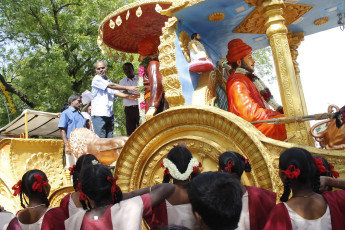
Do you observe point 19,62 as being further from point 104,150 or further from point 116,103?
point 104,150

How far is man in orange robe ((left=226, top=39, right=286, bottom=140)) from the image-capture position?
4000mm

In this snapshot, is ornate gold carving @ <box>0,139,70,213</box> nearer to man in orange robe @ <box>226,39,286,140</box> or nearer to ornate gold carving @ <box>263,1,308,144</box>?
man in orange robe @ <box>226,39,286,140</box>

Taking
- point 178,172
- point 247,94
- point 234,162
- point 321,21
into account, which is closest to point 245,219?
point 234,162

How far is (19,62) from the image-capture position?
1461 centimetres

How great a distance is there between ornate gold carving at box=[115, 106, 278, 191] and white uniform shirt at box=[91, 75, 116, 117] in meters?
1.95

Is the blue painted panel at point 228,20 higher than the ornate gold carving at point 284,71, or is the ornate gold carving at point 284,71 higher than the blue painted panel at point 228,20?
the blue painted panel at point 228,20

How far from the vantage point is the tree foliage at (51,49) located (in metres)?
12.9

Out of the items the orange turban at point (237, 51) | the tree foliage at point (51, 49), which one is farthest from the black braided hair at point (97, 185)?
the tree foliage at point (51, 49)

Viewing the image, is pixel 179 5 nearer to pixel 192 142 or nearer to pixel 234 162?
pixel 192 142

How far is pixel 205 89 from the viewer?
14.5 ft

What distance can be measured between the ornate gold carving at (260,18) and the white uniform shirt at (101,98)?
2.35 metres

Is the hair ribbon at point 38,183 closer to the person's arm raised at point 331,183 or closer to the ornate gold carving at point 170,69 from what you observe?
the ornate gold carving at point 170,69

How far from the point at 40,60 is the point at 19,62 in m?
1.95

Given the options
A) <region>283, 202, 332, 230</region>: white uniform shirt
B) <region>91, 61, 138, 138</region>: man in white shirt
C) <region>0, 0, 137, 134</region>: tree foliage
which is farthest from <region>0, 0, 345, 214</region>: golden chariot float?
<region>0, 0, 137, 134</region>: tree foliage
